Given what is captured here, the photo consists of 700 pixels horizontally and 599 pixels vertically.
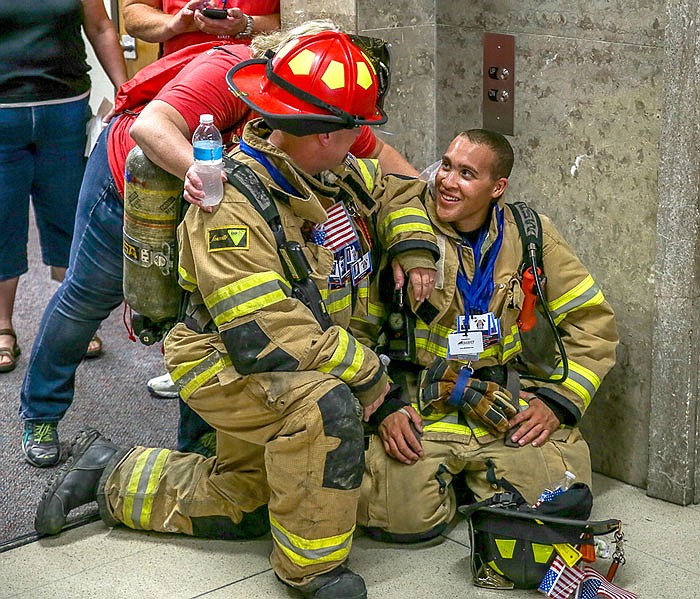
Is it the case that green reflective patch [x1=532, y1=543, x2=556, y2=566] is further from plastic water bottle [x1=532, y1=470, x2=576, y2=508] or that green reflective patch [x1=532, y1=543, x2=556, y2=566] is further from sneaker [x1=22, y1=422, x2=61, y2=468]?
sneaker [x1=22, y1=422, x2=61, y2=468]

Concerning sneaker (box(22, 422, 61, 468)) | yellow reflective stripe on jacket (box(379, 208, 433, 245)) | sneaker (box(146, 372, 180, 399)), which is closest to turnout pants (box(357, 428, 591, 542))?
yellow reflective stripe on jacket (box(379, 208, 433, 245))

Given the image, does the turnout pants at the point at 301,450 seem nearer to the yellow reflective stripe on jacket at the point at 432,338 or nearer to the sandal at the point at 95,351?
the yellow reflective stripe on jacket at the point at 432,338

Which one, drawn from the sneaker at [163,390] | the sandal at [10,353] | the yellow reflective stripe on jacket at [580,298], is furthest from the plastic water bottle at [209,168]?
the sandal at [10,353]

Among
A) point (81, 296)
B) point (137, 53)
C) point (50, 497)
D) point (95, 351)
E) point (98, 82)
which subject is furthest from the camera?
point (98, 82)

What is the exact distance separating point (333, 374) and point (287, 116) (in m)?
0.72

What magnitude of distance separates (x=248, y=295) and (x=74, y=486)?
1.00m

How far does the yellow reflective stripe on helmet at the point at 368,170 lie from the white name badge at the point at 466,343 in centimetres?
54

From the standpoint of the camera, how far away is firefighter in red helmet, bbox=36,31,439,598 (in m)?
3.06

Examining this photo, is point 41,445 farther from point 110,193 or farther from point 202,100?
point 202,100

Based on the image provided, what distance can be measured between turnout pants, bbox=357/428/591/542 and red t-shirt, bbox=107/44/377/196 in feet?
3.61

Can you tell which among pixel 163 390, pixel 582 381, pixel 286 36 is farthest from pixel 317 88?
pixel 163 390

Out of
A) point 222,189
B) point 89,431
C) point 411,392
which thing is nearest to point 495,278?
point 411,392

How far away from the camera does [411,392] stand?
12.1 ft

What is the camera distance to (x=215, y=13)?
3.83 meters
